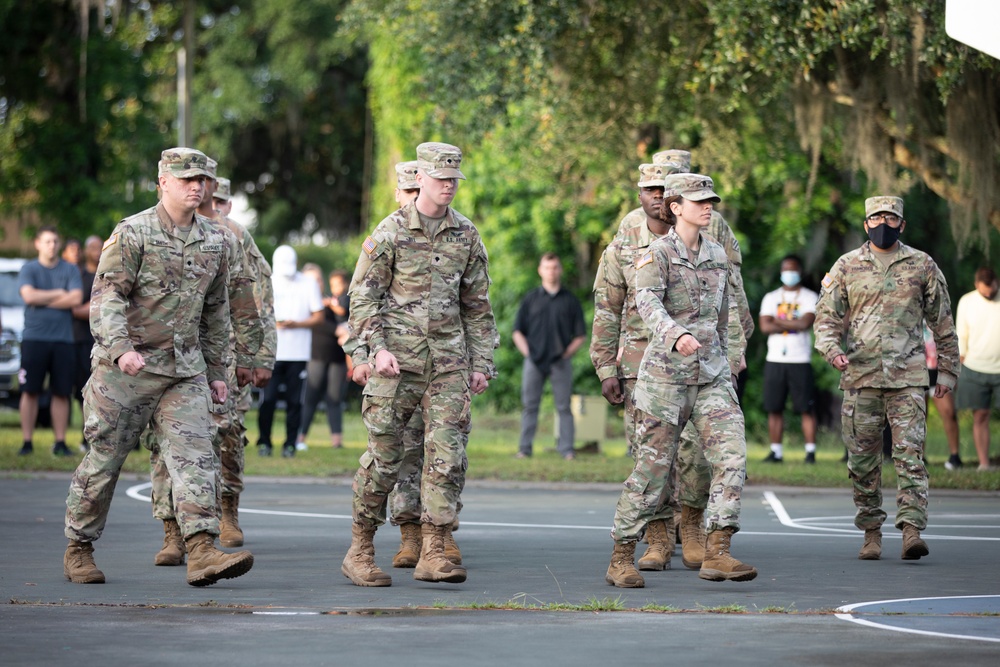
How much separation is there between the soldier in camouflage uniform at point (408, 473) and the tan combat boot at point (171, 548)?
1.26 metres

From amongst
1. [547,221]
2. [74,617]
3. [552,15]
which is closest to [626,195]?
[547,221]

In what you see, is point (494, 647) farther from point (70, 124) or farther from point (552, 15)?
point (70, 124)

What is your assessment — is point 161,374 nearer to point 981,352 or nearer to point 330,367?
point 330,367

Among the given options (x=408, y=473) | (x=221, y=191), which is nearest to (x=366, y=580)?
(x=408, y=473)

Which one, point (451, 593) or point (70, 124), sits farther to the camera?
point (70, 124)

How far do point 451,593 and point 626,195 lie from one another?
14539mm

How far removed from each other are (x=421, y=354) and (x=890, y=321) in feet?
11.2

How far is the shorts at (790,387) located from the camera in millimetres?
18547

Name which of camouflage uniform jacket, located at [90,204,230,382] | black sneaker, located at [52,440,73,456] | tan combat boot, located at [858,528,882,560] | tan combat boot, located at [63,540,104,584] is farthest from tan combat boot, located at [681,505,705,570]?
black sneaker, located at [52,440,73,456]

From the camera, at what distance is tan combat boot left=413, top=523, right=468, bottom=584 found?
9.06m

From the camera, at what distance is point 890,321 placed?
36.0ft

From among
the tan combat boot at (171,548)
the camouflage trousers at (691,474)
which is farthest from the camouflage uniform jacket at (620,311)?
the tan combat boot at (171,548)

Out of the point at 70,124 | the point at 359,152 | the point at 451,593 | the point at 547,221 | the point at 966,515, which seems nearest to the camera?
the point at 451,593

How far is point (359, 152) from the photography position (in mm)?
42812
